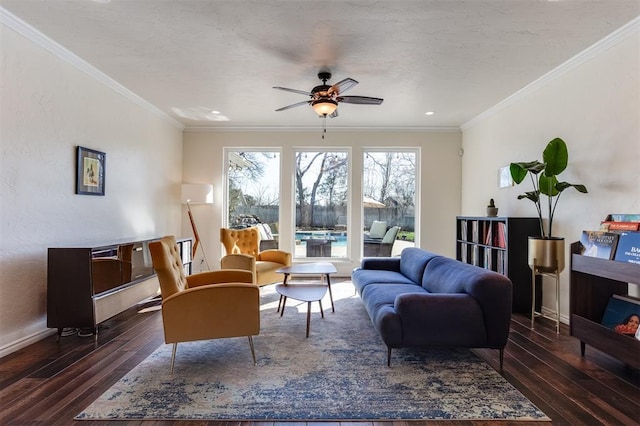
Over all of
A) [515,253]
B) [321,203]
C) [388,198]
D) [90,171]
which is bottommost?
[515,253]

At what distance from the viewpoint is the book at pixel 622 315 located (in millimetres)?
2463

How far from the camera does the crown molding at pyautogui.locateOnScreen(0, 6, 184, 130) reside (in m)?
2.76

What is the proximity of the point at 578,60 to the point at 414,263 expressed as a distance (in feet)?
8.64

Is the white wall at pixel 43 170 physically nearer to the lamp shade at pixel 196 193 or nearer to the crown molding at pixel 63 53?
the crown molding at pixel 63 53

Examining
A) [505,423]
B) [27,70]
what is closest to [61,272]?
[27,70]

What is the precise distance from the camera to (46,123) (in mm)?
3145

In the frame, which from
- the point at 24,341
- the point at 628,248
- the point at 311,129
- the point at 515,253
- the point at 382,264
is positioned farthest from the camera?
the point at 311,129

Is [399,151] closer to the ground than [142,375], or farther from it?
farther from it

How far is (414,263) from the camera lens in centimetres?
401

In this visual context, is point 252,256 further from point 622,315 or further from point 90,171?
point 622,315

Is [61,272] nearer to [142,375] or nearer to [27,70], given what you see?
[142,375]

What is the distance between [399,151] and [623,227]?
4086 millimetres

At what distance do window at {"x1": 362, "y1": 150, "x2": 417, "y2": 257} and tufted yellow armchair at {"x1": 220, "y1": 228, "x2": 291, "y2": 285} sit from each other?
6.14 feet

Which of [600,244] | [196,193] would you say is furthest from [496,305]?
[196,193]
